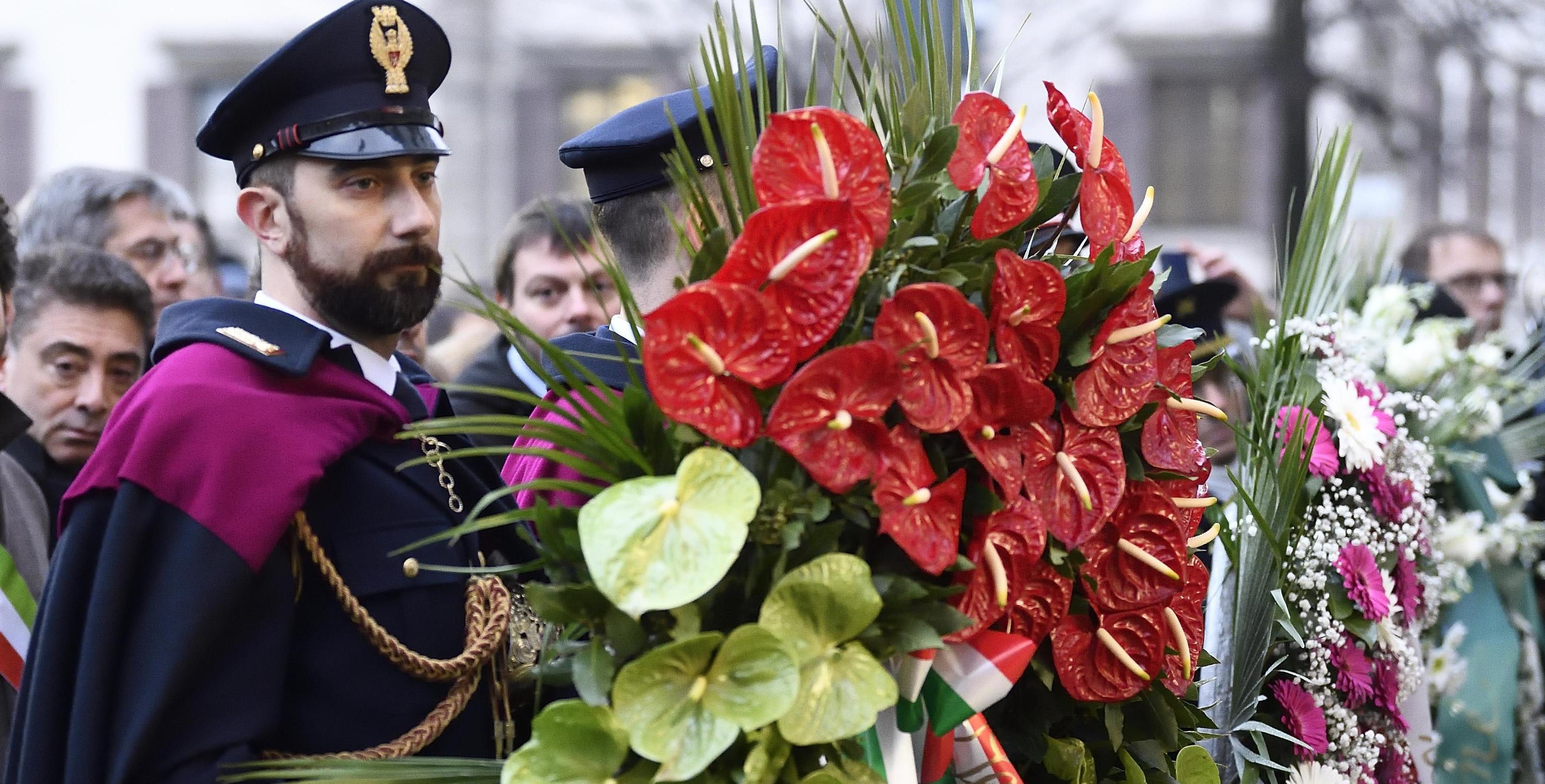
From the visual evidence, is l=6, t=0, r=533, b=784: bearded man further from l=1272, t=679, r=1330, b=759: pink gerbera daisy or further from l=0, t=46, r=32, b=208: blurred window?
l=0, t=46, r=32, b=208: blurred window

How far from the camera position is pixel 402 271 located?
2002mm

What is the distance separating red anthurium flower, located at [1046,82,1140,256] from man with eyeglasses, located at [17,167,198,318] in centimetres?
255

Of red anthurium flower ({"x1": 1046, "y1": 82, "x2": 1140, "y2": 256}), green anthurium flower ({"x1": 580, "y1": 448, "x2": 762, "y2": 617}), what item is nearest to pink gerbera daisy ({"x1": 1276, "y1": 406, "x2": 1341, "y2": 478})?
red anthurium flower ({"x1": 1046, "y1": 82, "x2": 1140, "y2": 256})

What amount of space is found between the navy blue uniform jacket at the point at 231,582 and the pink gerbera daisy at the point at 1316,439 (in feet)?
3.84

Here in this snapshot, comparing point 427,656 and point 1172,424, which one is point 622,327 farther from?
point 1172,424

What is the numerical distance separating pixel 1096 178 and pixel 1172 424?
27 centimetres

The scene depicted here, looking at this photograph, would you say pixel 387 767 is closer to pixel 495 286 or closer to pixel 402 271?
pixel 402 271

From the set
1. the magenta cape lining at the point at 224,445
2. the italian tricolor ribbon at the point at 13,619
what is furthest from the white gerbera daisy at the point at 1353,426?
the italian tricolor ribbon at the point at 13,619

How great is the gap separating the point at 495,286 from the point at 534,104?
11615mm

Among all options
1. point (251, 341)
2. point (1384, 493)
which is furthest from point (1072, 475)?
point (1384, 493)

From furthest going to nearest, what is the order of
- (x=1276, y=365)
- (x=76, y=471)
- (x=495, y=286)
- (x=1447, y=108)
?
1. (x=1447, y=108)
2. (x=495, y=286)
3. (x=76, y=471)
4. (x=1276, y=365)

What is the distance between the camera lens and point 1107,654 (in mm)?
1726

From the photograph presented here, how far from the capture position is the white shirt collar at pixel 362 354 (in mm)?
1981

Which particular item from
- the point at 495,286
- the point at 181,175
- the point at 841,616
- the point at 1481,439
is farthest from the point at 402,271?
the point at 181,175
